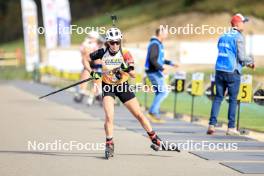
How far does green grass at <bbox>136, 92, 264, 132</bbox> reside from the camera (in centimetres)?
1791

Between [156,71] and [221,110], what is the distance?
3.00 metres

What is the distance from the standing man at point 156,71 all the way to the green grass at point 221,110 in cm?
141

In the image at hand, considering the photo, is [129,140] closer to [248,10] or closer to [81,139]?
[81,139]

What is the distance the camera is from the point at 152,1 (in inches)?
3346

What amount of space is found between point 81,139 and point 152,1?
231ft

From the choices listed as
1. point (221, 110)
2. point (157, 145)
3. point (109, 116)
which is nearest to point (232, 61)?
point (157, 145)

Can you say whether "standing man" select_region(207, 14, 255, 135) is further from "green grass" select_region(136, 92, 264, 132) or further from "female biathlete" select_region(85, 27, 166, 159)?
"female biathlete" select_region(85, 27, 166, 159)

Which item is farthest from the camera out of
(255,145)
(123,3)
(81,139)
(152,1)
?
(123,3)

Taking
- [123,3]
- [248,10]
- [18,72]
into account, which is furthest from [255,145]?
[123,3]

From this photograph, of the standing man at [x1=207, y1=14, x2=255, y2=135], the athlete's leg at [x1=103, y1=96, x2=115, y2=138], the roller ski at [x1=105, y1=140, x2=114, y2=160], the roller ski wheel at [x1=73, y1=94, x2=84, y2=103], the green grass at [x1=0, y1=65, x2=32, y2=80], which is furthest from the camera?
the green grass at [x1=0, y1=65, x2=32, y2=80]

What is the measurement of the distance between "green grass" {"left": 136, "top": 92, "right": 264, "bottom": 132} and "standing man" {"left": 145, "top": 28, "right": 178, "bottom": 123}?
141 cm

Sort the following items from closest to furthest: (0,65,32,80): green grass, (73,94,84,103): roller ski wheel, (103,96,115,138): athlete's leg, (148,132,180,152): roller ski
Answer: (103,96,115,138): athlete's leg → (148,132,180,152): roller ski → (73,94,84,103): roller ski wheel → (0,65,32,80): green grass

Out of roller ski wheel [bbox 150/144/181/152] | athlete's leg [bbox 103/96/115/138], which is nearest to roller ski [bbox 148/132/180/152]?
roller ski wheel [bbox 150/144/181/152]

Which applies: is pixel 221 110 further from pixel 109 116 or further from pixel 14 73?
pixel 14 73
